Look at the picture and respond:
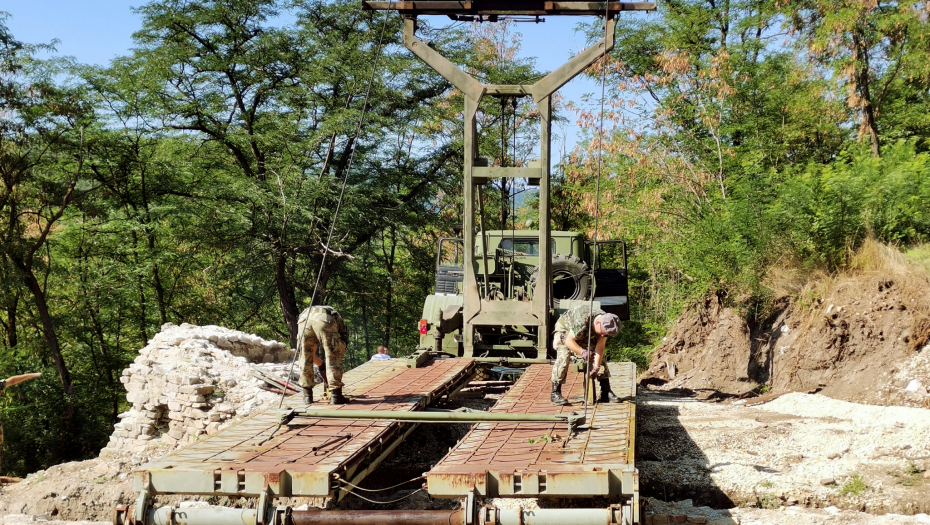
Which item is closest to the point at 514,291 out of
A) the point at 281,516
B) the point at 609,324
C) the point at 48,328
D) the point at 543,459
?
the point at 609,324

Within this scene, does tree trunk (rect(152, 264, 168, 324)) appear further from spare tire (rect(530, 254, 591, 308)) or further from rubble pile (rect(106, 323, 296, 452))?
spare tire (rect(530, 254, 591, 308))

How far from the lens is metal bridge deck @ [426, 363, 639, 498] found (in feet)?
20.1

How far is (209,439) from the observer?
7.59m

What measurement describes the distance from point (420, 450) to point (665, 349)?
7802 mm

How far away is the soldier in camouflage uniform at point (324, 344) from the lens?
8992 millimetres

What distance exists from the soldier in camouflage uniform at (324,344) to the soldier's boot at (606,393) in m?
2.67

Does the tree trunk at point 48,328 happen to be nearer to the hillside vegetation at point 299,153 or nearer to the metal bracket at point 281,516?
the hillside vegetation at point 299,153

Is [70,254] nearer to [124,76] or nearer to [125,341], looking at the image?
[125,341]

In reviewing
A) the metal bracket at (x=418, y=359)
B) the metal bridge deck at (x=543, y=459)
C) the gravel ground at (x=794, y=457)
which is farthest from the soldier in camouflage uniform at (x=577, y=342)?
the metal bracket at (x=418, y=359)

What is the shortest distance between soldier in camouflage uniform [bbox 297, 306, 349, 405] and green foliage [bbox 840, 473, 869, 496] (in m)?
4.80

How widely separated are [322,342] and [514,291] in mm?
5168

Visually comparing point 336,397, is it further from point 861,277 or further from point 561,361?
point 861,277

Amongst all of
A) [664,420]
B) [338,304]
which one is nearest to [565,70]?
[664,420]

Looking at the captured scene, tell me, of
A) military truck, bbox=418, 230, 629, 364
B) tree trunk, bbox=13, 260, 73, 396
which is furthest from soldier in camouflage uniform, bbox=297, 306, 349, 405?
tree trunk, bbox=13, 260, 73, 396
